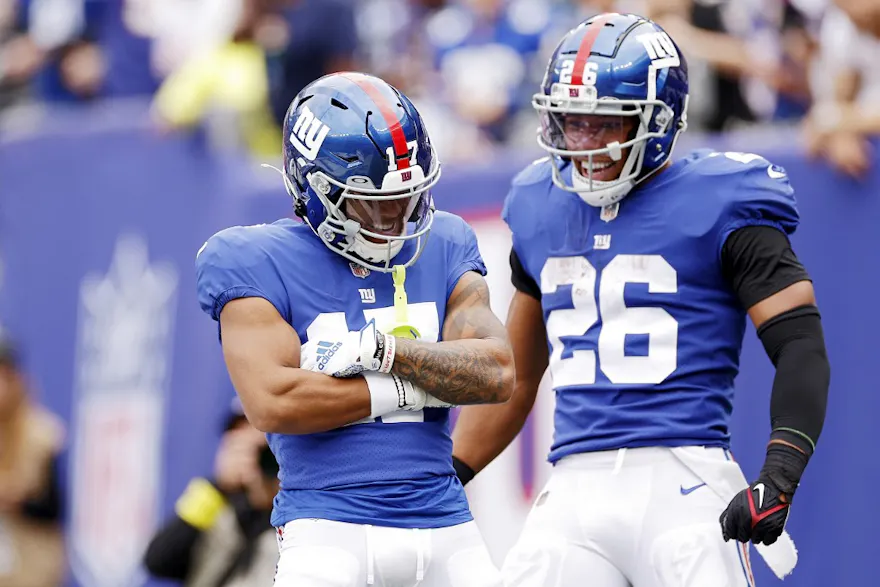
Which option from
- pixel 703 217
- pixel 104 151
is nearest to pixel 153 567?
pixel 703 217

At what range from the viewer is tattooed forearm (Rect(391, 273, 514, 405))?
155 inches

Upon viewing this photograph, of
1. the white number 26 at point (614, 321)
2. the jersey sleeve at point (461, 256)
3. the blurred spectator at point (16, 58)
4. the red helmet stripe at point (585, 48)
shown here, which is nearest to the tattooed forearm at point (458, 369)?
the jersey sleeve at point (461, 256)

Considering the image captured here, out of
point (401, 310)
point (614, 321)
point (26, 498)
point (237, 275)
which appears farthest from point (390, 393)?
point (26, 498)

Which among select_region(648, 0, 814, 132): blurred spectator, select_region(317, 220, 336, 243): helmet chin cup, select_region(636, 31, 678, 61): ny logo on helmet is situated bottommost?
select_region(648, 0, 814, 132): blurred spectator

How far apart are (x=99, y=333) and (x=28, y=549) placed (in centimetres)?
135

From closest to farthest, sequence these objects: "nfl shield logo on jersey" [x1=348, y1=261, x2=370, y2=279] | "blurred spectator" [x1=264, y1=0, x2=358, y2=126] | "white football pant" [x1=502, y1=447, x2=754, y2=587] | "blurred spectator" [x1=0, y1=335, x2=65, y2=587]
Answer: "nfl shield logo on jersey" [x1=348, y1=261, x2=370, y2=279] < "white football pant" [x1=502, y1=447, x2=754, y2=587] < "blurred spectator" [x1=264, y1=0, x2=358, y2=126] < "blurred spectator" [x1=0, y1=335, x2=65, y2=587]

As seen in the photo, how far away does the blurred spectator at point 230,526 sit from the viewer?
19.3 feet

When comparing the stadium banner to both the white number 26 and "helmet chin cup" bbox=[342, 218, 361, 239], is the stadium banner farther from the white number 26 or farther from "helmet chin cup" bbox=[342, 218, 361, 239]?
"helmet chin cup" bbox=[342, 218, 361, 239]

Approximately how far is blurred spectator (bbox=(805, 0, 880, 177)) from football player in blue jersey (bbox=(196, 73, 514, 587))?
2467 millimetres

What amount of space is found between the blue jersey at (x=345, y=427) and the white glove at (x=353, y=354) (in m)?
0.06

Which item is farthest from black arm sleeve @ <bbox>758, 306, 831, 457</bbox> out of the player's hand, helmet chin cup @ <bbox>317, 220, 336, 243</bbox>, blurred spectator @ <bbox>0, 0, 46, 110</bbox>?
blurred spectator @ <bbox>0, 0, 46, 110</bbox>

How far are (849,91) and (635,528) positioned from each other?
280 cm

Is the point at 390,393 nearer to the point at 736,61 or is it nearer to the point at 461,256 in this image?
the point at 461,256

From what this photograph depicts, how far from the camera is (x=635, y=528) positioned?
14.1ft
